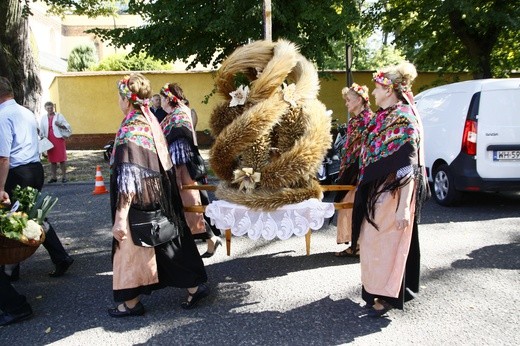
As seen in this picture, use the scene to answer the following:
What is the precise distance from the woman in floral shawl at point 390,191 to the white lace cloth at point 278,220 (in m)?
0.36

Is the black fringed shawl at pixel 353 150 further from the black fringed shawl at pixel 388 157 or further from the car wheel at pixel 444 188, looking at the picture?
the car wheel at pixel 444 188

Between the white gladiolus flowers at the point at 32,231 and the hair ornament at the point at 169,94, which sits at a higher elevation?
the hair ornament at the point at 169,94

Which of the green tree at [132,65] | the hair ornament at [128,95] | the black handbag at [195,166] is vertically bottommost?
the black handbag at [195,166]

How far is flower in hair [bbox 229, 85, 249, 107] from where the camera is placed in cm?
399

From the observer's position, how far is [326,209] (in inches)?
158

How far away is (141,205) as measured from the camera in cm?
375

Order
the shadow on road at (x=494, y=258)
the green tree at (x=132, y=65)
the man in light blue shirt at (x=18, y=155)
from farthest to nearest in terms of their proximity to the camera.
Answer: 1. the green tree at (x=132, y=65)
2. the shadow on road at (x=494, y=258)
3. the man in light blue shirt at (x=18, y=155)

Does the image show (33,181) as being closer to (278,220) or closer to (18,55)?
(278,220)

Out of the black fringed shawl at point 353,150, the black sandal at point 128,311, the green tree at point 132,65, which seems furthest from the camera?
the green tree at point 132,65

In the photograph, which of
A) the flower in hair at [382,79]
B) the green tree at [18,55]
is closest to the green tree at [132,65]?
the green tree at [18,55]

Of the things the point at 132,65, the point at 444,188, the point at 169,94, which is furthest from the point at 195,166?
the point at 132,65

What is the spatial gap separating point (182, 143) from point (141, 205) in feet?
5.02

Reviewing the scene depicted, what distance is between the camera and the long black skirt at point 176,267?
393 cm

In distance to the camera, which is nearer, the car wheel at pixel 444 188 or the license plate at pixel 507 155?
the license plate at pixel 507 155
